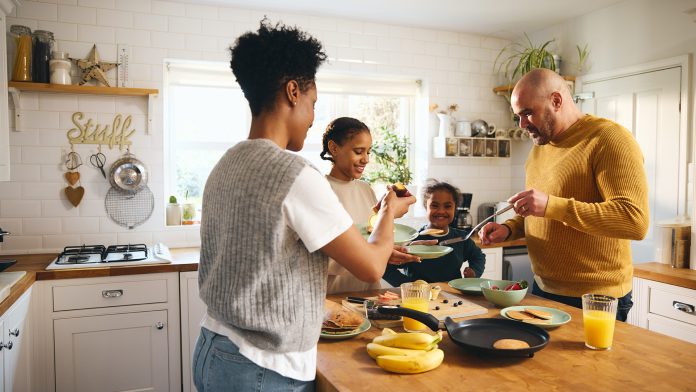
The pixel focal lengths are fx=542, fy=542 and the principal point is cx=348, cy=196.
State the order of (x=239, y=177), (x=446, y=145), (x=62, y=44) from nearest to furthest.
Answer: (x=239, y=177) < (x=62, y=44) < (x=446, y=145)

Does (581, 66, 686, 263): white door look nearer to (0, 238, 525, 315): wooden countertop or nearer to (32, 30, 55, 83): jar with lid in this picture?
(0, 238, 525, 315): wooden countertop

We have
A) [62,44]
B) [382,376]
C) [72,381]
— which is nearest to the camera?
[382,376]

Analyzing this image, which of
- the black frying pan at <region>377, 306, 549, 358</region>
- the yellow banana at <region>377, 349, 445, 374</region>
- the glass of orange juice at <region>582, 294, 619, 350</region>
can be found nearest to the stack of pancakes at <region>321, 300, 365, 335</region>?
the black frying pan at <region>377, 306, 549, 358</region>

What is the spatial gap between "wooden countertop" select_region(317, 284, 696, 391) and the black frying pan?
3 centimetres

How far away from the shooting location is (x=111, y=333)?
2.94m

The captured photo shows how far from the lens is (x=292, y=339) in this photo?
3.72 feet

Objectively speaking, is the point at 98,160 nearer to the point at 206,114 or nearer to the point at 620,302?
the point at 206,114

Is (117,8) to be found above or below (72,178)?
above

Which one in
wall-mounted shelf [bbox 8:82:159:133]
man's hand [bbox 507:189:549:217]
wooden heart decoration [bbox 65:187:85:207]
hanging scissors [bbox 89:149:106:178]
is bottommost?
wooden heart decoration [bbox 65:187:85:207]

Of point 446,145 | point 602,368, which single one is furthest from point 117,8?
→ point 602,368

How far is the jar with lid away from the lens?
3.26 metres

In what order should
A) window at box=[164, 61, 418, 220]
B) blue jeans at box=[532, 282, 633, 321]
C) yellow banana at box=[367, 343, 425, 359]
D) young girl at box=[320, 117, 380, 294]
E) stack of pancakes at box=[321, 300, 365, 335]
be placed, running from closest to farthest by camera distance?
yellow banana at box=[367, 343, 425, 359]
stack of pancakes at box=[321, 300, 365, 335]
blue jeans at box=[532, 282, 633, 321]
young girl at box=[320, 117, 380, 294]
window at box=[164, 61, 418, 220]

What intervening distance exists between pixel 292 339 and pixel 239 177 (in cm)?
36

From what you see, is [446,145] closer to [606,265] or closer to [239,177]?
[606,265]
